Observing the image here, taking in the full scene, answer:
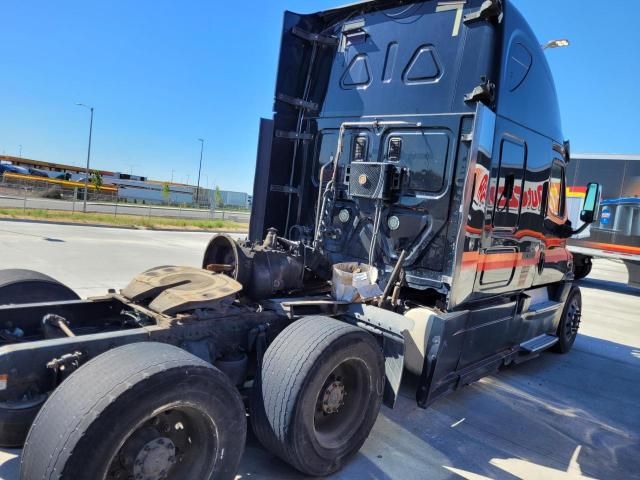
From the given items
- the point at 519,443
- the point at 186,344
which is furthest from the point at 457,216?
the point at 186,344

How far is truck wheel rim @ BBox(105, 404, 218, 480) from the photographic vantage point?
2.11 meters

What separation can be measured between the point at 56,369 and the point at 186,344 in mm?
740

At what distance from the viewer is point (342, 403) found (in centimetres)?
321

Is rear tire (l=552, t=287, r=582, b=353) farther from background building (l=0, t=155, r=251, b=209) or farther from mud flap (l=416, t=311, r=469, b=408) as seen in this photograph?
background building (l=0, t=155, r=251, b=209)

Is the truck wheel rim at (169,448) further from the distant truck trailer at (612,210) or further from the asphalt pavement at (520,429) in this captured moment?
the distant truck trailer at (612,210)

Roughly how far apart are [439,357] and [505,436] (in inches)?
41.9

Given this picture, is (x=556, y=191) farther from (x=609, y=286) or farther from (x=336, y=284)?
(x=609, y=286)

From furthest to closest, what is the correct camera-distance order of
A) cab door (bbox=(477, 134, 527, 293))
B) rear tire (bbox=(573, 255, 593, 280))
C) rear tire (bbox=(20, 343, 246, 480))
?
rear tire (bbox=(573, 255, 593, 280))
cab door (bbox=(477, 134, 527, 293))
rear tire (bbox=(20, 343, 246, 480))

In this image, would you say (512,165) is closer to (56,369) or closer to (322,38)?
(322,38)

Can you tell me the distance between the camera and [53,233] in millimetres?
15359

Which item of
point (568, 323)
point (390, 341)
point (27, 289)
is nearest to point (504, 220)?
point (390, 341)

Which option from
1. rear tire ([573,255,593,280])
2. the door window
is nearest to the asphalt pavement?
the door window

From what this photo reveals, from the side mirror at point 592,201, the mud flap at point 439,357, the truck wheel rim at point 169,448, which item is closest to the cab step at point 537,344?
the side mirror at point 592,201

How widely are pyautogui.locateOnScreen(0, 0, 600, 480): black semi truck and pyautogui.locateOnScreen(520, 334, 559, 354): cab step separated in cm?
3
